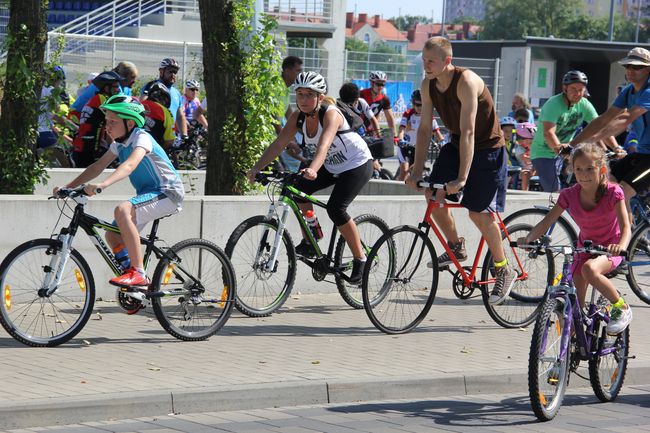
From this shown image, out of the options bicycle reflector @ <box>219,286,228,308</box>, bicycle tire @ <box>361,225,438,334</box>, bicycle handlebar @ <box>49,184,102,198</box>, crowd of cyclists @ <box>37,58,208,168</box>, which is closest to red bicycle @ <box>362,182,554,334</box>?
bicycle tire @ <box>361,225,438,334</box>

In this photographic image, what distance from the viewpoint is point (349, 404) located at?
7402 mm

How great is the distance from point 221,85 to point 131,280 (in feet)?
12.8

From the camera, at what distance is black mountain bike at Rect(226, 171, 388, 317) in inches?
373

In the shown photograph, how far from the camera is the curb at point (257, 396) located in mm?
6512

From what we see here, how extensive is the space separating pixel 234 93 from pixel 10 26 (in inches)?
84.8

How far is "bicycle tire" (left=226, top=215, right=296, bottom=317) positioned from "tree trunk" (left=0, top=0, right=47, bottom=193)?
2535 mm

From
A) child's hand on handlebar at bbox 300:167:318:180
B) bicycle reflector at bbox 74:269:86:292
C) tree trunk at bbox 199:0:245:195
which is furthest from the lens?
tree trunk at bbox 199:0:245:195

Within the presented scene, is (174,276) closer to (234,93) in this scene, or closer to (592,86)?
(234,93)

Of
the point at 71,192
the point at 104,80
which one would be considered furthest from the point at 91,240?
the point at 104,80

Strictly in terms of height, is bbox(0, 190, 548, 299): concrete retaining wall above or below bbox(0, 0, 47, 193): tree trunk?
below

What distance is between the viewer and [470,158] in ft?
29.5

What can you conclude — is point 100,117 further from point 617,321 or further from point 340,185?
point 617,321

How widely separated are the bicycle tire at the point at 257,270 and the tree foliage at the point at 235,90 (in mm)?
2345

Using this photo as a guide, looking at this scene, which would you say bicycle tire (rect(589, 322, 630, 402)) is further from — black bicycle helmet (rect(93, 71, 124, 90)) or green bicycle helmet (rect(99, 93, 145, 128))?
black bicycle helmet (rect(93, 71, 124, 90))
